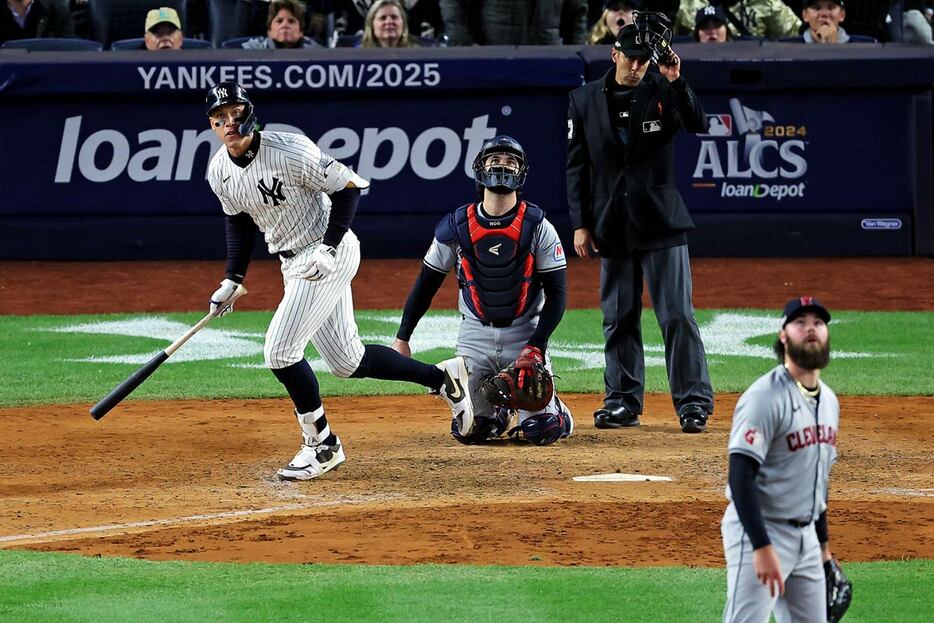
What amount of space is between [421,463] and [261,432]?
1.36 m

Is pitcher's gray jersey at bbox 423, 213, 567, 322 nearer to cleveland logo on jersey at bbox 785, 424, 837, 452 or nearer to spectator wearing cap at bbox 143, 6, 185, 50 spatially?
cleveland logo on jersey at bbox 785, 424, 837, 452

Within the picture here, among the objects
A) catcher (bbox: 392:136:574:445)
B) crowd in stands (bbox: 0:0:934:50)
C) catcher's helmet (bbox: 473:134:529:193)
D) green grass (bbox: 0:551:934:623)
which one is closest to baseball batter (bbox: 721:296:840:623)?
green grass (bbox: 0:551:934:623)

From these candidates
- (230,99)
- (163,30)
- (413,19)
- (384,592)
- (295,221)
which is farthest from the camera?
(413,19)

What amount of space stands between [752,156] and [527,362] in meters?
7.72

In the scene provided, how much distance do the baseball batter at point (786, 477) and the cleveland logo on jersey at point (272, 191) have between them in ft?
11.7

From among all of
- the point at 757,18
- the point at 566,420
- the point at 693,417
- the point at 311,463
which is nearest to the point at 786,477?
the point at 311,463

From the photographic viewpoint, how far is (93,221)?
50.8 feet

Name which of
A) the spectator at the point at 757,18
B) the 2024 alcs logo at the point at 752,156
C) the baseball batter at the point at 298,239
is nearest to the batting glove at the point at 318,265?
the baseball batter at the point at 298,239

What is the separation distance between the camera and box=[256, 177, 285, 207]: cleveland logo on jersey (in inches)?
296

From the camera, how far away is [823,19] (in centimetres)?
1515

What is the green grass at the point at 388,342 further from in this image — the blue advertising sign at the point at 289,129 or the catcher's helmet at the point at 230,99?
the catcher's helmet at the point at 230,99

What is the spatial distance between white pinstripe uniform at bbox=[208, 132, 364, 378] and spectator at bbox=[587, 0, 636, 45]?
26.0 feet

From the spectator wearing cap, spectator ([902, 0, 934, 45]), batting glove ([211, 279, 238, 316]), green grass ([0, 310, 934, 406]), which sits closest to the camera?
batting glove ([211, 279, 238, 316])

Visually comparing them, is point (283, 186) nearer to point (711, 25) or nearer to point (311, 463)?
point (311, 463)
